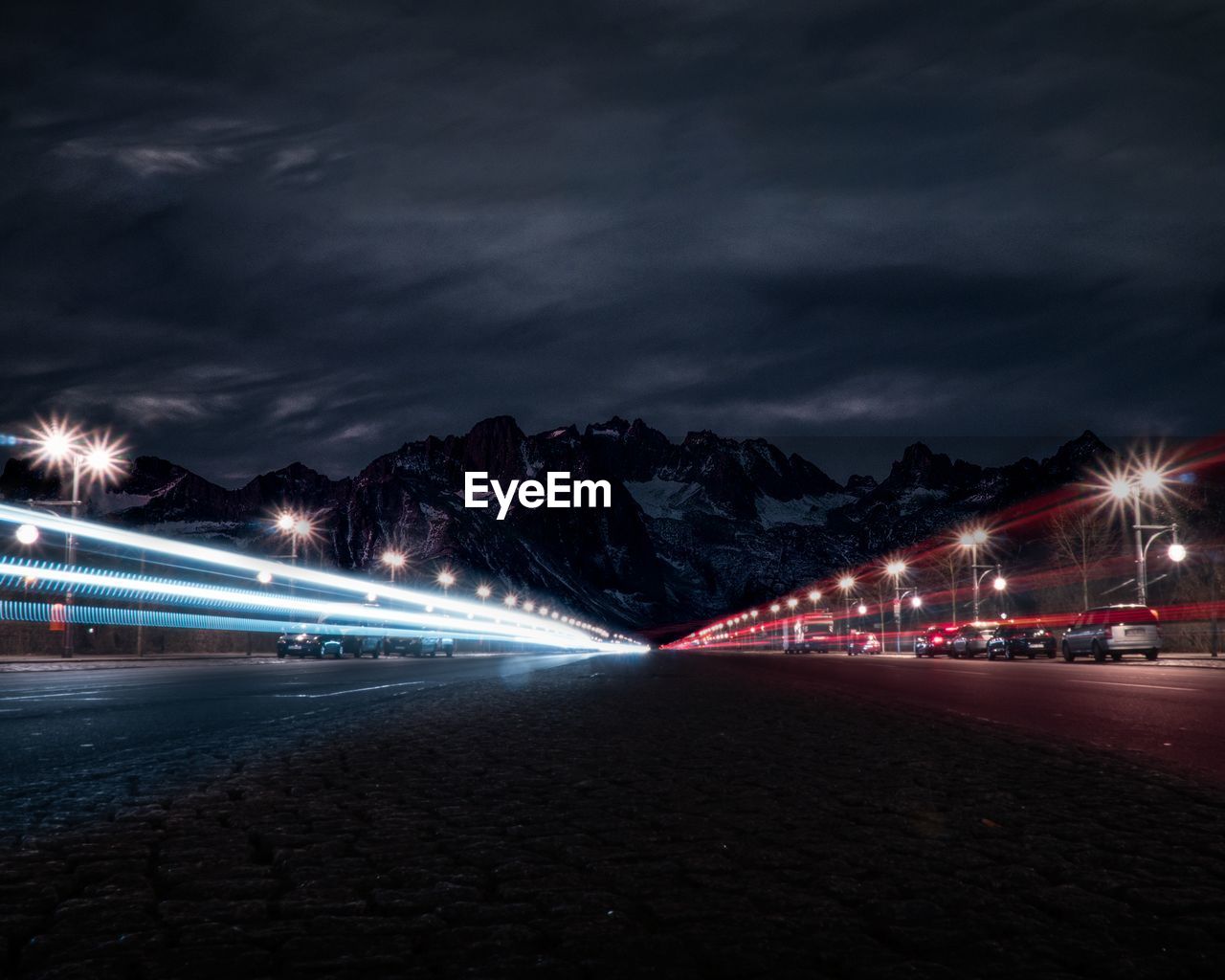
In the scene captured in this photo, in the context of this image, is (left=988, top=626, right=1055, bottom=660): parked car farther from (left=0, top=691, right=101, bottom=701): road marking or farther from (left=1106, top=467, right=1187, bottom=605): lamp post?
(left=0, top=691, right=101, bottom=701): road marking

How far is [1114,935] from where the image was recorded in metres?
3.36

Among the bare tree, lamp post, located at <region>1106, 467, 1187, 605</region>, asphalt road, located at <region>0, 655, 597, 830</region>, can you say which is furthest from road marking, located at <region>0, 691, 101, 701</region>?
the bare tree

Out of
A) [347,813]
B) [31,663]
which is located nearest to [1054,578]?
[31,663]

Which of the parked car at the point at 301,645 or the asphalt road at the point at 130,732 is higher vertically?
the asphalt road at the point at 130,732

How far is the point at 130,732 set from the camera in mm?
10031

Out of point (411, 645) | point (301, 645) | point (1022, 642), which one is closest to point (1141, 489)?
point (1022, 642)

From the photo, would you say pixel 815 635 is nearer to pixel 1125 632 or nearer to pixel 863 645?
pixel 863 645

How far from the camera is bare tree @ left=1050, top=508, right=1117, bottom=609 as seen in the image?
72.5m

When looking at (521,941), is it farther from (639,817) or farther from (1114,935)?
(639,817)

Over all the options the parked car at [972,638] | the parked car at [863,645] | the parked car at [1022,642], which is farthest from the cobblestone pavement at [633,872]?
the parked car at [863,645]

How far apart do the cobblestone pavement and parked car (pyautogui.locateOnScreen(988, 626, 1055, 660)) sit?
136ft

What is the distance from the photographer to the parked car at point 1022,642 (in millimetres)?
46656

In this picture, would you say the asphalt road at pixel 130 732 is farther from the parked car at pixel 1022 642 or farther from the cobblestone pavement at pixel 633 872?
the parked car at pixel 1022 642

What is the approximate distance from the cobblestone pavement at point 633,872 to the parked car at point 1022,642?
41.5 m
